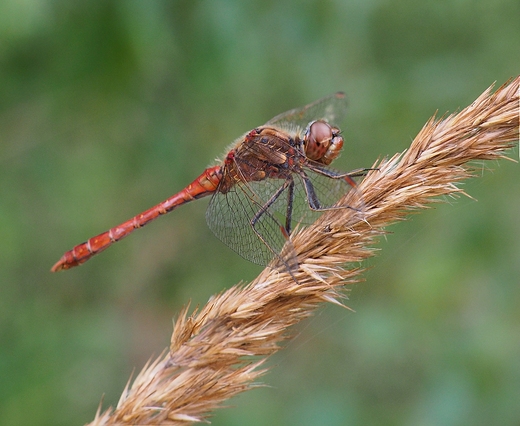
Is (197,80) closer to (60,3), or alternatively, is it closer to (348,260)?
(60,3)

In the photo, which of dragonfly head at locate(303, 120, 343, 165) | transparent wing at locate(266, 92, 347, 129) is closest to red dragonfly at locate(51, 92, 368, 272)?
dragonfly head at locate(303, 120, 343, 165)

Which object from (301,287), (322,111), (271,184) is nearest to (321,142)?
(271,184)

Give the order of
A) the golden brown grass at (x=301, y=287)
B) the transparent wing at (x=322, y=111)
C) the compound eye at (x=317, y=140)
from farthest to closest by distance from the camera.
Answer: the transparent wing at (x=322, y=111) → the compound eye at (x=317, y=140) → the golden brown grass at (x=301, y=287)

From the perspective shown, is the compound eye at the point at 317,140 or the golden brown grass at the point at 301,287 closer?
the golden brown grass at the point at 301,287

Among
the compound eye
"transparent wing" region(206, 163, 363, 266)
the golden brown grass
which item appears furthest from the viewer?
the compound eye

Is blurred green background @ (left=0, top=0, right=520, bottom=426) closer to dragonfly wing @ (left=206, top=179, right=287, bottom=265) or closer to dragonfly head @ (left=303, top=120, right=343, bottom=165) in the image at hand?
dragonfly wing @ (left=206, top=179, right=287, bottom=265)

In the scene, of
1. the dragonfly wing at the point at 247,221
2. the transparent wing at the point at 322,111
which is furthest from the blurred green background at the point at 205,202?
the dragonfly wing at the point at 247,221

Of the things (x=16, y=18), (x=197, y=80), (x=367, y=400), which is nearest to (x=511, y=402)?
(x=367, y=400)

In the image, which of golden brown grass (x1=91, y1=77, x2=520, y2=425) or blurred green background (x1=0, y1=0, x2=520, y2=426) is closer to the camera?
golden brown grass (x1=91, y1=77, x2=520, y2=425)

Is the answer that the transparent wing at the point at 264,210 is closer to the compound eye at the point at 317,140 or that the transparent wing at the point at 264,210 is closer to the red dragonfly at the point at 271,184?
the red dragonfly at the point at 271,184
